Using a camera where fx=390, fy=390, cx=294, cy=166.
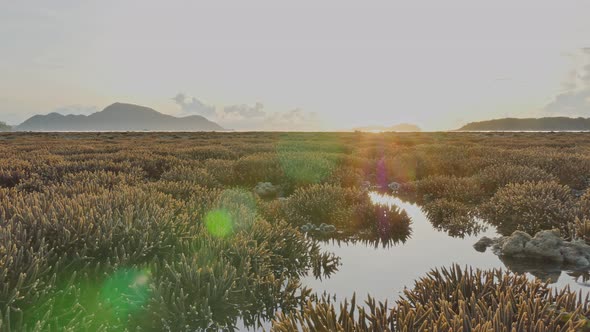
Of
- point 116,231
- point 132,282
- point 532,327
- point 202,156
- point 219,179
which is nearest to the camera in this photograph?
point 532,327

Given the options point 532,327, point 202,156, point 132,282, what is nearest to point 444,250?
point 532,327

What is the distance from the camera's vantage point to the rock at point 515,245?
6.12 m

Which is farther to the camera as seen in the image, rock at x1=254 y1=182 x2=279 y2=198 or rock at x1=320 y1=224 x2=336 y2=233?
rock at x1=254 y1=182 x2=279 y2=198

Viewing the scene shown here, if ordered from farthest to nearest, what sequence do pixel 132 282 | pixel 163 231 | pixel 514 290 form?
pixel 163 231 → pixel 132 282 → pixel 514 290

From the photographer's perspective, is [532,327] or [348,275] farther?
[348,275]

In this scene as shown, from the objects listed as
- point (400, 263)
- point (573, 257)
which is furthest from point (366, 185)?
point (573, 257)

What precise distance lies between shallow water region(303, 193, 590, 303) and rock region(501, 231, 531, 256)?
0.67ft

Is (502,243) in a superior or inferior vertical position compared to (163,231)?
inferior

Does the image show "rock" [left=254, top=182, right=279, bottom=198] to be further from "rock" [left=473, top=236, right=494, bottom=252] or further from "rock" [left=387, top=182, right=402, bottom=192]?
"rock" [left=473, top=236, right=494, bottom=252]

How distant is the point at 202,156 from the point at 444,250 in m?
16.2

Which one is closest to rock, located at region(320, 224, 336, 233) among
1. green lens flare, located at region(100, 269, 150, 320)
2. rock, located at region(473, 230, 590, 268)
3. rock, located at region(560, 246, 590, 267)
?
rock, located at region(473, 230, 590, 268)

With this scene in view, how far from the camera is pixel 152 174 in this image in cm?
1461

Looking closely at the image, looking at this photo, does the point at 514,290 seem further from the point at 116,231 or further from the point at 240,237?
the point at 116,231

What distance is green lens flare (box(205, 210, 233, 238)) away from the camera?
18.8ft
